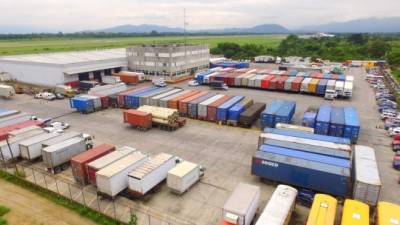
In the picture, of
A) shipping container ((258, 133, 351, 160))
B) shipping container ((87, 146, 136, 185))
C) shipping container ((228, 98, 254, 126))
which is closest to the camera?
shipping container ((87, 146, 136, 185))

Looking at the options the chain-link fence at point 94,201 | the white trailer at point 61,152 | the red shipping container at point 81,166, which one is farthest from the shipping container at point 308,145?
the white trailer at point 61,152

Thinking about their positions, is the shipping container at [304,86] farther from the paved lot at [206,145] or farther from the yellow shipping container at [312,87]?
the paved lot at [206,145]

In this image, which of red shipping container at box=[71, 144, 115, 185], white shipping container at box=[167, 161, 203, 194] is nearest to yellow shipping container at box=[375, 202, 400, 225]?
white shipping container at box=[167, 161, 203, 194]

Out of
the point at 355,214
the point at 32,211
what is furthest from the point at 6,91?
the point at 355,214

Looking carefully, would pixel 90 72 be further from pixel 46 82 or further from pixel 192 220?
pixel 192 220

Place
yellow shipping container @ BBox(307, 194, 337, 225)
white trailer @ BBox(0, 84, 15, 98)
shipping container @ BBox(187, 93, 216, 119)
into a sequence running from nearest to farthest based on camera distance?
yellow shipping container @ BBox(307, 194, 337, 225)
shipping container @ BBox(187, 93, 216, 119)
white trailer @ BBox(0, 84, 15, 98)

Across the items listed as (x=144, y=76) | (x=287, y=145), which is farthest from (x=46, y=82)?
Result: (x=287, y=145)

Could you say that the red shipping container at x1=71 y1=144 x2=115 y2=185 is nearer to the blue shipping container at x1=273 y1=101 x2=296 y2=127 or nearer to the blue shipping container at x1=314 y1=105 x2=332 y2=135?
the blue shipping container at x1=273 y1=101 x2=296 y2=127
